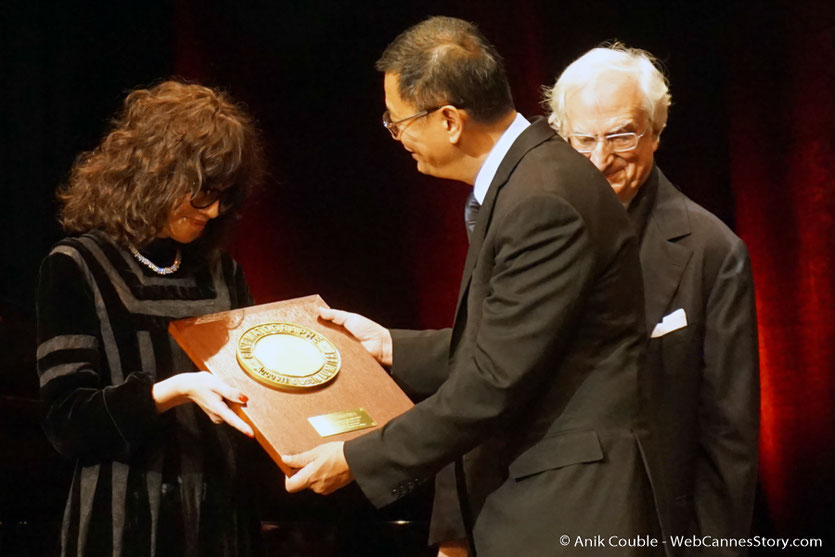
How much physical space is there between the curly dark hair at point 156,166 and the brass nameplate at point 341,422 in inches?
22.1

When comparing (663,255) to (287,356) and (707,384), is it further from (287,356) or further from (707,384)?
(287,356)

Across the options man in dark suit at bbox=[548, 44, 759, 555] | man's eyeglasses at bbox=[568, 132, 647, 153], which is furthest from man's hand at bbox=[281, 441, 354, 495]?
man's eyeglasses at bbox=[568, 132, 647, 153]

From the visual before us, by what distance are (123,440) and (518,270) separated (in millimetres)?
896

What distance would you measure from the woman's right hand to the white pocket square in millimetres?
926

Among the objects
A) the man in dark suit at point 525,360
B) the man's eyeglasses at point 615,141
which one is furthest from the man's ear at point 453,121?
the man's eyeglasses at point 615,141

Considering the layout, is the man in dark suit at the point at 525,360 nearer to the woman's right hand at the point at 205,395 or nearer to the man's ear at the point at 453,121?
the man's ear at the point at 453,121

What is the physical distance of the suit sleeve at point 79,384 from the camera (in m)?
2.07

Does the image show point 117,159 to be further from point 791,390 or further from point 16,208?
point 791,390

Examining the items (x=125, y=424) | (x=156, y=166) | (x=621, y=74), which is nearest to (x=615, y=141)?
(x=621, y=74)

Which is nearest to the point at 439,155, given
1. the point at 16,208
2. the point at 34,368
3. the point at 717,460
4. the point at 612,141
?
the point at 612,141

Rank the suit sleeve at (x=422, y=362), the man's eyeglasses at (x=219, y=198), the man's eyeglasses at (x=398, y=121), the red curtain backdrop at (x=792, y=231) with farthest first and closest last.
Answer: the red curtain backdrop at (x=792, y=231)
the suit sleeve at (x=422, y=362)
the man's eyeglasses at (x=219, y=198)
the man's eyeglasses at (x=398, y=121)

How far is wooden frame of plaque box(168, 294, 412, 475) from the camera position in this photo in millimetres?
2041

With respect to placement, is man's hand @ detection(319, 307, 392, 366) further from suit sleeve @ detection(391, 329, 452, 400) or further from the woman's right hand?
the woman's right hand

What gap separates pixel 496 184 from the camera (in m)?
1.96
